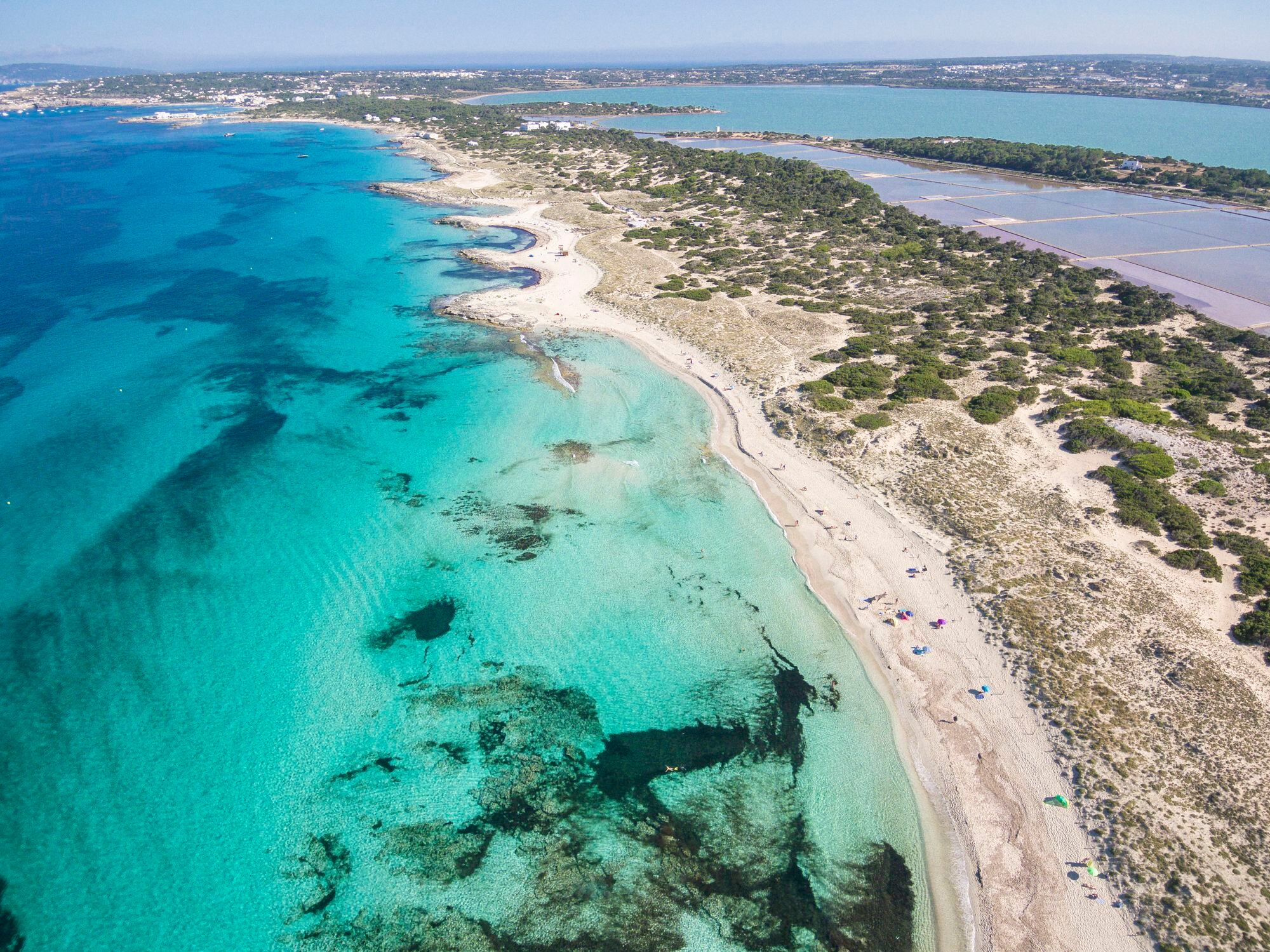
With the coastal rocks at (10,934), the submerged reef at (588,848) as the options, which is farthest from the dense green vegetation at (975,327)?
the coastal rocks at (10,934)

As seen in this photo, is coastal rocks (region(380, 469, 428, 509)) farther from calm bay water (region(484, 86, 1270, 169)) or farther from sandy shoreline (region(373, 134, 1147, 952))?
calm bay water (region(484, 86, 1270, 169))

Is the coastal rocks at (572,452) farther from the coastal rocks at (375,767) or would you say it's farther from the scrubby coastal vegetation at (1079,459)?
the coastal rocks at (375,767)

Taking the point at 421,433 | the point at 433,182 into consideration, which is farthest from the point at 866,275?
the point at 433,182

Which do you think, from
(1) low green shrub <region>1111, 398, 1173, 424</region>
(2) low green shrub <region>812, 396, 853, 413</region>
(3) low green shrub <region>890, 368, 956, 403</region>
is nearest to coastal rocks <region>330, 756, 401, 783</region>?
(2) low green shrub <region>812, 396, 853, 413</region>

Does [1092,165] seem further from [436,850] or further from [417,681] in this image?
[436,850]

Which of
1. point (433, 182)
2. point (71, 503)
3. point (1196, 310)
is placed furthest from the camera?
point (433, 182)

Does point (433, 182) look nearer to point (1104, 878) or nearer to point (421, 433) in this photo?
point (421, 433)

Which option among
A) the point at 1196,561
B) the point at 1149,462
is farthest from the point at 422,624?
the point at 1149,462
